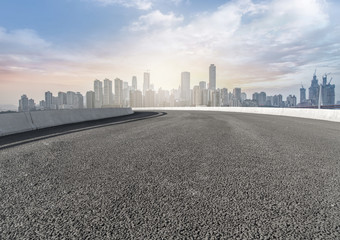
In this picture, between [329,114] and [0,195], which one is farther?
[329,114]

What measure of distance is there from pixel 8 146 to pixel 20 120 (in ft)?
14.1

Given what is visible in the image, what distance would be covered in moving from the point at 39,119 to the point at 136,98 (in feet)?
374

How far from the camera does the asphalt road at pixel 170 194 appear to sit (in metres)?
2.21

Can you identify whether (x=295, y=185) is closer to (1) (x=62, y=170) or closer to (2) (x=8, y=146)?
(1) (x=62, y=170)

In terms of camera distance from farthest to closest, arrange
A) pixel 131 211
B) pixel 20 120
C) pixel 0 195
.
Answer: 1. pixel 20 120
2. pixel 0 195
3. pixel 131 211

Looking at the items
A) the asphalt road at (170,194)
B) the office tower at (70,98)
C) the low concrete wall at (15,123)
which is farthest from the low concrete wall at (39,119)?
the office tower at (70,98)

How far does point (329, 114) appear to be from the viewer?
691 inches

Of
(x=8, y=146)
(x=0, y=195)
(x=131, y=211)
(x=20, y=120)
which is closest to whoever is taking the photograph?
(x=131, y=211)

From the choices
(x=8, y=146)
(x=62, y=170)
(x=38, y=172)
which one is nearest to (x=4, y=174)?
(x=38, y=172)

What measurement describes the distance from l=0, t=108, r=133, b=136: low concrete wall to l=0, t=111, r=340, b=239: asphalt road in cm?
477

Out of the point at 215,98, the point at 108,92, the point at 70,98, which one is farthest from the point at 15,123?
the point at 108,92

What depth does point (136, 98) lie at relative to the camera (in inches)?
4865

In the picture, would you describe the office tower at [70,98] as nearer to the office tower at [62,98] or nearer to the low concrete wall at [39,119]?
the office tower at [62,98]

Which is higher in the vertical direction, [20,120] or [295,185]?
[20,120]
